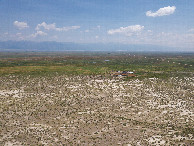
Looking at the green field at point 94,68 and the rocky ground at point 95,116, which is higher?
the green field at point 94,68

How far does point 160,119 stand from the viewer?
20.8 metres

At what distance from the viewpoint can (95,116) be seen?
851 inches

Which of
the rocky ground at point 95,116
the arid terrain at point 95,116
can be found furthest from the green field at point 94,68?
the arid terrain at point 95,116

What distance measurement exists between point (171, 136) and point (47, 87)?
27055mm

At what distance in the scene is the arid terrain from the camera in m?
16.4

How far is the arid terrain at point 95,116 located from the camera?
1639 centimetres

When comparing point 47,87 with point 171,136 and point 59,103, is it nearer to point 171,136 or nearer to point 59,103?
point 59,103

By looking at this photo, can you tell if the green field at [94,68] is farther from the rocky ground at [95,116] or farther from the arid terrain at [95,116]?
the arid terrain at [95,116]

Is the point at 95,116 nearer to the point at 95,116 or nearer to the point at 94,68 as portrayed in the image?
the point at 95,116

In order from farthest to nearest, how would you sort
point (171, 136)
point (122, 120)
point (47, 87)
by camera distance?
1. point (47, 87)
2. point (122, 120)
3. point (171, 136)

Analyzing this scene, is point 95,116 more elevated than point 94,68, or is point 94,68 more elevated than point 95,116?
point 94,68

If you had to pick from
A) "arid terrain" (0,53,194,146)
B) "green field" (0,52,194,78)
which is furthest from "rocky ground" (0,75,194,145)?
"green field" (0,52,194,78)

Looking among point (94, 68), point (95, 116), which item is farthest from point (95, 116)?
point (94, 68)

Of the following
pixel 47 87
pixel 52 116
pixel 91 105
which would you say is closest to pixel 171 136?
pixel 91 105
